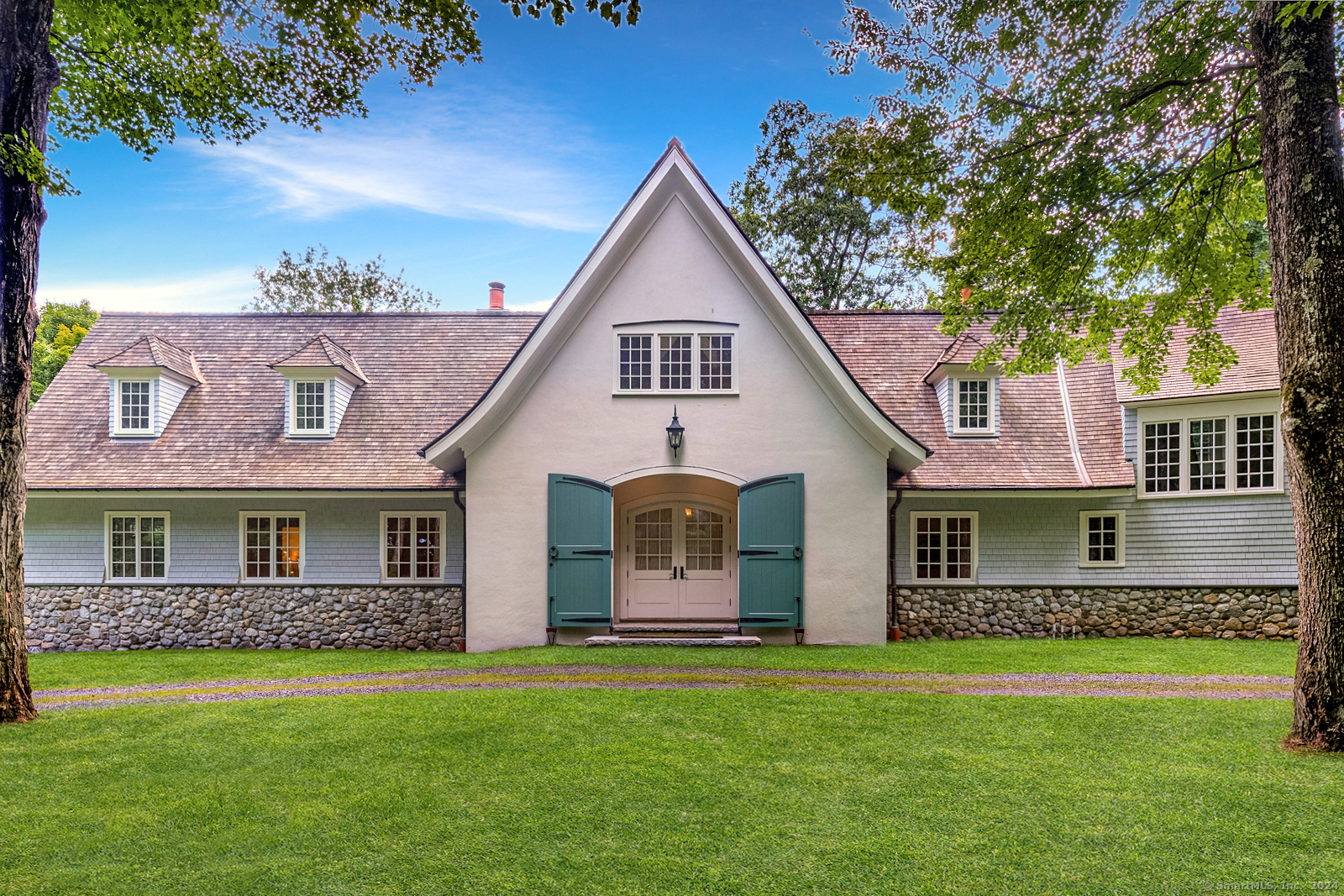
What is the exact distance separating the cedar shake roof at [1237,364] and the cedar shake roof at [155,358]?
18700mm

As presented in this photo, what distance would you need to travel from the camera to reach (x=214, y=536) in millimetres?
13297

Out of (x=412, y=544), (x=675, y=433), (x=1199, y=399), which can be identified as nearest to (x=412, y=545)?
(x=412, y=544)

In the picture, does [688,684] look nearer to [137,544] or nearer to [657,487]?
[657,487]

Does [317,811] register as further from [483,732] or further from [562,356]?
[562,356]

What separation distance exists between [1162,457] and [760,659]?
30.6ft

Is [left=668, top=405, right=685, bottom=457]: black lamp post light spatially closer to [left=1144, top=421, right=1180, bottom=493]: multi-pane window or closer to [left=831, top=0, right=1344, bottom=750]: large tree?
[left=831, top=0, right=1344, bottom=750]: large tree

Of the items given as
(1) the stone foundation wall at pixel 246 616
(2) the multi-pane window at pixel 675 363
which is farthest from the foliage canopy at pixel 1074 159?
(1) the stone foundation wall at pixel 246 616

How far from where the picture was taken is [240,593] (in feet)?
43.0

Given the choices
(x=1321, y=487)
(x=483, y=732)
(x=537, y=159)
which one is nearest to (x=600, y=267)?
(x=537, y=159)

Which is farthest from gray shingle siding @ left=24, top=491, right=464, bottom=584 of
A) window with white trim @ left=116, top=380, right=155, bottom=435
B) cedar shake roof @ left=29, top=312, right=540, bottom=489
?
window with white trim @ left=116, top=380, right=155, bottom=435

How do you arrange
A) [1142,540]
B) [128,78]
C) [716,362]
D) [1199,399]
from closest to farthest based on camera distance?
1. [128,78]
2. [716,362]
3. [1199,399]
4. [1142,540]

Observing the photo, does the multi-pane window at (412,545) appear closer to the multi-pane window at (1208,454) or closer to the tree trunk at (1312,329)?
the tree trunk at (1312,329)

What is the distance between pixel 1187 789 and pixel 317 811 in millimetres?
6227

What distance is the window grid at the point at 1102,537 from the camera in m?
13.4
